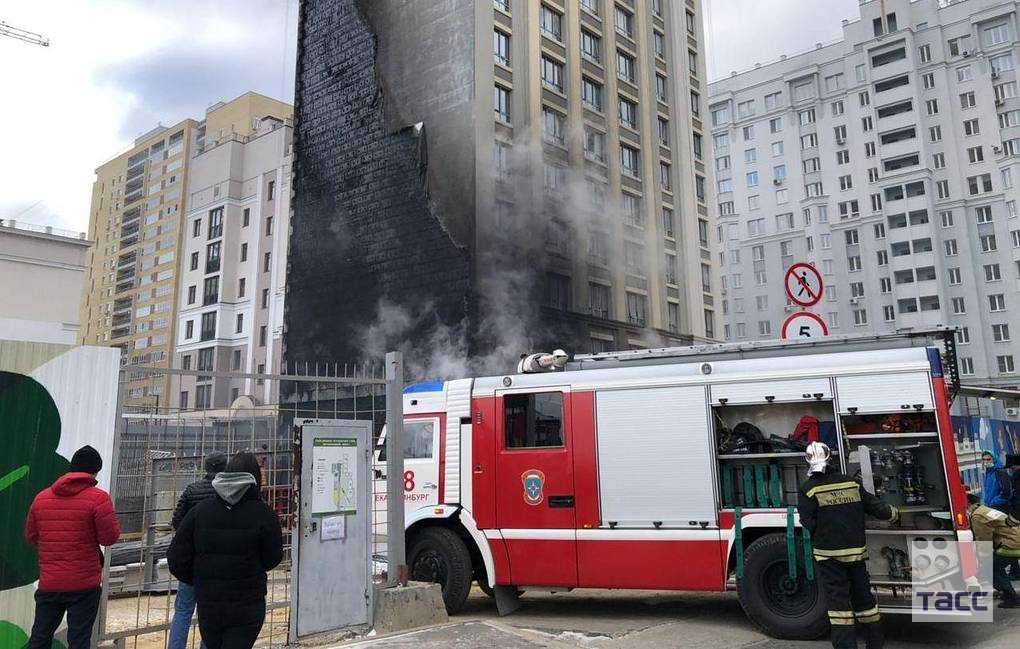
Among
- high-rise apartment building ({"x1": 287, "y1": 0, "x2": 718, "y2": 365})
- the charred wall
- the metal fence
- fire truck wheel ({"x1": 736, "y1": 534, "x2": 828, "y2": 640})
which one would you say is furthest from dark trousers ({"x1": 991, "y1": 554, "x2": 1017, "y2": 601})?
the charred wall

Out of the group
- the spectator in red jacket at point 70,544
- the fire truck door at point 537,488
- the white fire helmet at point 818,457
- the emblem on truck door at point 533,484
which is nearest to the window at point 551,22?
the fire truck door at point 537,488

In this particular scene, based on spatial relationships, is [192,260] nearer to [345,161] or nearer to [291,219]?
[291,219]

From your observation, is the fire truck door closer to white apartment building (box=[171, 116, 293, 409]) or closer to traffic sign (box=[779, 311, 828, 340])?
traffic sign (box=[779, 311, 828, 340])

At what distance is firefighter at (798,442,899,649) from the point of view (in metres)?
5.71

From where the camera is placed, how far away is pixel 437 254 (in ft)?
90.8

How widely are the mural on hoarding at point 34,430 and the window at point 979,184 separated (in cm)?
5880

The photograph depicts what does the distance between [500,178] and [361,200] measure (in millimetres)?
7072

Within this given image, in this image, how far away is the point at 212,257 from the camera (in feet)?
190

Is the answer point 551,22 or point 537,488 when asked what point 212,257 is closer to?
point 551,22

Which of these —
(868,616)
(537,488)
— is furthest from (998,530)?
(537,488)

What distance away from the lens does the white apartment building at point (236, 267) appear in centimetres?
5259

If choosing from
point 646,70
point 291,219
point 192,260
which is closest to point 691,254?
point 646,70

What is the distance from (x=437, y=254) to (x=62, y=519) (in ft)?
75.7

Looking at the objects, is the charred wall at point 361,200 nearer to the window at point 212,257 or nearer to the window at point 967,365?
the window at point 212,257
